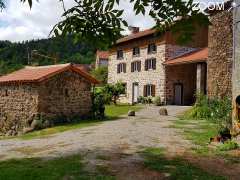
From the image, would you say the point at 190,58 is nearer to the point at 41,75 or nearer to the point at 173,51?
the point at 173,51

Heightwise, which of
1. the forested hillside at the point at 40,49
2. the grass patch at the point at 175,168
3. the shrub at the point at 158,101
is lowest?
the grass patch at the point at 175,168

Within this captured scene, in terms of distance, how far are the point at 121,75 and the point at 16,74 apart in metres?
18.7

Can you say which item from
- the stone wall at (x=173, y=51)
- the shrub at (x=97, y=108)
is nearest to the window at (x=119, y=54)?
the stone wall at (x=173, y=51)

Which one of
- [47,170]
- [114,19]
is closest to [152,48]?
[47,170]

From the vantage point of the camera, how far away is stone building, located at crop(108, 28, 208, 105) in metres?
37.3

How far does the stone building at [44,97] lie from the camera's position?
22.2 meters

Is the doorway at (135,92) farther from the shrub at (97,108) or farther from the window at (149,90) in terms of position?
the shrub at (97,108)

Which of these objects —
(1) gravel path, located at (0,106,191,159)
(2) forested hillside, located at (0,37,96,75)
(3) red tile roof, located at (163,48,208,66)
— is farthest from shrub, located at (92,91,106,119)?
(2) forested hillside, located at (0,37,96,75)

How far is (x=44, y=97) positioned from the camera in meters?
22.2

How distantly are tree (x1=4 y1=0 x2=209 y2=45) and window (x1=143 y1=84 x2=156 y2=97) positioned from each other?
3287 cm

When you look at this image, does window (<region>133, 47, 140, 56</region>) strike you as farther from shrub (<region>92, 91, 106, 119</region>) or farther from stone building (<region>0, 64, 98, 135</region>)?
stone building (<region>0, 64, 98, 135</region>)

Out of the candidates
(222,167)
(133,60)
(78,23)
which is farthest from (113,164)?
(133,60)

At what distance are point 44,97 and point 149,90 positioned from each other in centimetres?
1855

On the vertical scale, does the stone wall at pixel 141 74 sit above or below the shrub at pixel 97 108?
above
